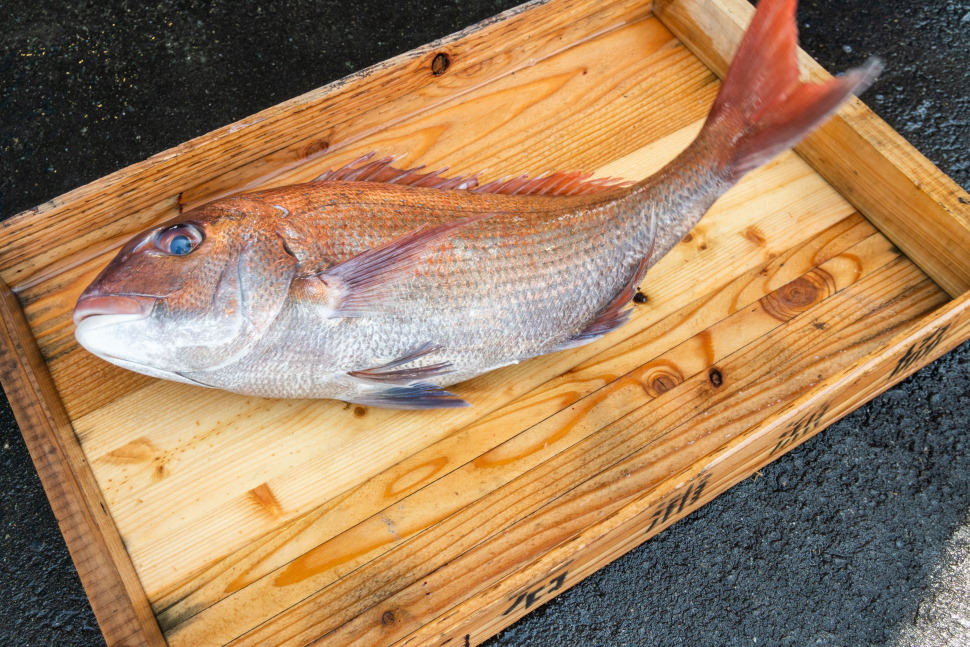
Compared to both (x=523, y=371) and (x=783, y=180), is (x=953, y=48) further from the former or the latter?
(x=523, y=371)

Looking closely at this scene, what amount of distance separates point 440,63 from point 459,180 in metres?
0.57

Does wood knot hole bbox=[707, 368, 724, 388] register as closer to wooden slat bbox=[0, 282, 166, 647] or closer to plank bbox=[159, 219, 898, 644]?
plank bbox=[159, 219, 898, 644]

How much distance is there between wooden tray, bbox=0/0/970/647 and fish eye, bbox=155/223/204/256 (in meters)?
0.51

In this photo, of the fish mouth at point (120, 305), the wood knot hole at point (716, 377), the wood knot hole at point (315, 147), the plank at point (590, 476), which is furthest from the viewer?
the wood knot hole at point (315, 147)

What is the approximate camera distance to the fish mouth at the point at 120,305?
182 cm

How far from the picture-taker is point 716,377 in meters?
2.27

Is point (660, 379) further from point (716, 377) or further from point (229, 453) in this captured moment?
point (229, 453)

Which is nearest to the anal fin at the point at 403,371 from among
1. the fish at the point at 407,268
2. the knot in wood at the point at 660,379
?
the fish at the point at 407,268

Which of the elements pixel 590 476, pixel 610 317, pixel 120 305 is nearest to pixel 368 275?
pixel 120 305

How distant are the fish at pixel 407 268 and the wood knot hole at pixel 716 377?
0.32m

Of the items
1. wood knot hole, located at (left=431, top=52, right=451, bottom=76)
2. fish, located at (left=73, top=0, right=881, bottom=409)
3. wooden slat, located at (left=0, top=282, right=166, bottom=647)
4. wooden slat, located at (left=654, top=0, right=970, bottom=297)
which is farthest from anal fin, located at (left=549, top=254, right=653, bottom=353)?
wooden slat, located at (left=0, top=282, right=166, bottom=647)

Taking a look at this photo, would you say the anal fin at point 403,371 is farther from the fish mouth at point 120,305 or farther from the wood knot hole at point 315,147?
the wood knot hole at point 315,147

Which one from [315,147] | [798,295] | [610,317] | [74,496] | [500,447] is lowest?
[74,496]

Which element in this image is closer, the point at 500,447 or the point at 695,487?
the point at 695,487
